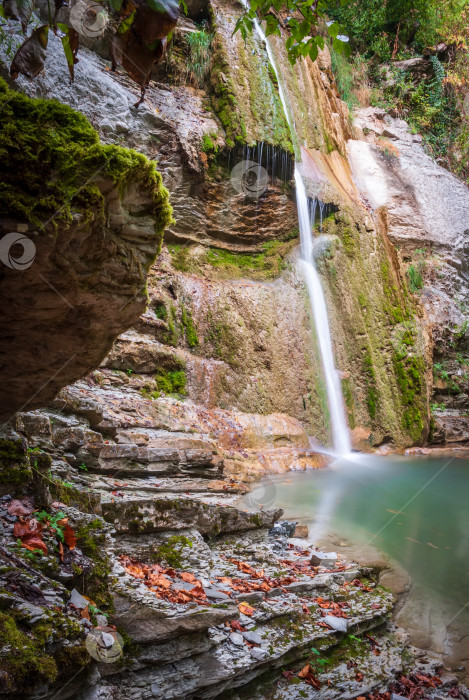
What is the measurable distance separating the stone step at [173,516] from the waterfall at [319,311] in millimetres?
6309

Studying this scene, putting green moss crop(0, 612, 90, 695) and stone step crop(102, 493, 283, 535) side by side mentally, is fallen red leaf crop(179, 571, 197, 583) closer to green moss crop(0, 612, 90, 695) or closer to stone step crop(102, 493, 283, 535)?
stone step crop(102, 493, 283, 535)

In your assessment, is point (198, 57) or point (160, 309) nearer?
point (160, 309)

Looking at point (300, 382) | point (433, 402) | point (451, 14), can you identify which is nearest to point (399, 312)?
A: point (433, 402)

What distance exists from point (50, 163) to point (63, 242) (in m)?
0.31

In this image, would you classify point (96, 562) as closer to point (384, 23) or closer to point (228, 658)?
point (228, 658)

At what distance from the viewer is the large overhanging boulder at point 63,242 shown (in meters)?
1.85

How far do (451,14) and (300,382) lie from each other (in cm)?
1907

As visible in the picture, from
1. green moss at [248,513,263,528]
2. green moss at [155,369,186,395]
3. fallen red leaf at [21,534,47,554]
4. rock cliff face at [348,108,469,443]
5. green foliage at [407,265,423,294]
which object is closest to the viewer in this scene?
fallen red leaf at [21,534,47,554]

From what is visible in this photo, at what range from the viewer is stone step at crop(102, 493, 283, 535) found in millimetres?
3387

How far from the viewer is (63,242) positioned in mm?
2004

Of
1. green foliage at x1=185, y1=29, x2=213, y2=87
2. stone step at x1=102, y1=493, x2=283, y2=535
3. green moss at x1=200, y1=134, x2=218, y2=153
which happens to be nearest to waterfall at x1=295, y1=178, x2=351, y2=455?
green moss at x1=200, y1=134, x2=218, y2=153

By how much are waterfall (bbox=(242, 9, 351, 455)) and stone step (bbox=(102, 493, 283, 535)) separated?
248 inches

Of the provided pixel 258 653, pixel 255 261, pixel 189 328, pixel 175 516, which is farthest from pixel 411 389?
pixel 258 653

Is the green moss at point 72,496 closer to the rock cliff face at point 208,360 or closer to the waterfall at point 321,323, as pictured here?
the rock cliff face at point 208,360
